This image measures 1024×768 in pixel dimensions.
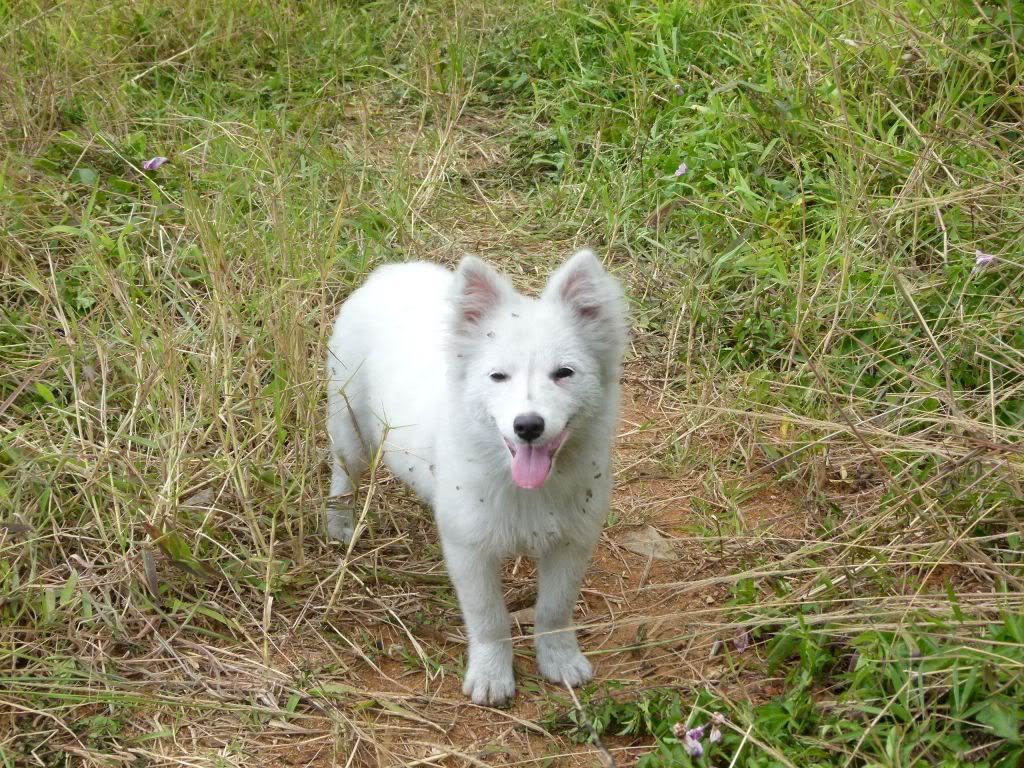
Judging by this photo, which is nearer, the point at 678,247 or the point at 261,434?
the point at 261,434

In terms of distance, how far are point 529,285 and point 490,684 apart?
2.66 metres

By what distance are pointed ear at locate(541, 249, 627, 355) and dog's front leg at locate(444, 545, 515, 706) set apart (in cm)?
82

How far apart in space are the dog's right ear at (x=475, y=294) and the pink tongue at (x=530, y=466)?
0.50 m

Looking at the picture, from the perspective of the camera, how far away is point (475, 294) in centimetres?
359

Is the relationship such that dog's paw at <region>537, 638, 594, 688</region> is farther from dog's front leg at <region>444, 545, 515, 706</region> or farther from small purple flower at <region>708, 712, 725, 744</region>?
small purple flower at <region>708, 712, 725, 744</region>

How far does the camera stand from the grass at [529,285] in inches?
133

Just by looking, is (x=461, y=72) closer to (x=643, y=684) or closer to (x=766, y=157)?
(x=766, y=157)

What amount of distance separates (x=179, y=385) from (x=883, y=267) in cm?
307

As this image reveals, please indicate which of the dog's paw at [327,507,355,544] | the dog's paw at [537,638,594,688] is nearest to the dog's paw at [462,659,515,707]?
the dog's paw at [537,638,594,688]

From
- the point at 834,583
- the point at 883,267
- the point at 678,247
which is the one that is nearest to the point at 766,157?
the point at 678,247

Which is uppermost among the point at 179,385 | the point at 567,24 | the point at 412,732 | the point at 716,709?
the point at 567,24

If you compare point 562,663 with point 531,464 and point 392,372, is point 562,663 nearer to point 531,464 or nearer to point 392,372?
point 531,464

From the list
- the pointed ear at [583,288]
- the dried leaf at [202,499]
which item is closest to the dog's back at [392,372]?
the pointed ear at [583,288]

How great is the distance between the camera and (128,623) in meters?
3.73
